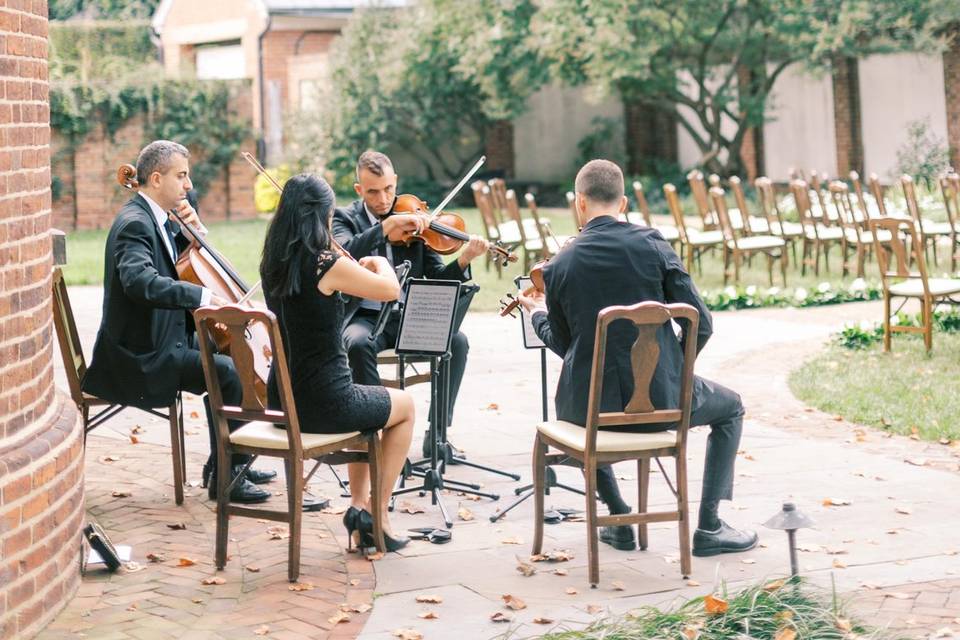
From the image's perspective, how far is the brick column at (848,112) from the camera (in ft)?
92.0

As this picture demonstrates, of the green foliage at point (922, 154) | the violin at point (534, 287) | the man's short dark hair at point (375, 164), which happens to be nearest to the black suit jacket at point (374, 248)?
the man's short dark hair at point (375, 164)

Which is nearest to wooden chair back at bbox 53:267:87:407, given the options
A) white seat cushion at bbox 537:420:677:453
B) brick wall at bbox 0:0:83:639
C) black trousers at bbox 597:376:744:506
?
brick wall at bbox 0:0:83:639

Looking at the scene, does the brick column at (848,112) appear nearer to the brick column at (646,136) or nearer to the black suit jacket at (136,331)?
the brick column at (646,136)

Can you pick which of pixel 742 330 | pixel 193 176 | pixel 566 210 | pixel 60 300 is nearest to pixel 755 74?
pixel 566 210

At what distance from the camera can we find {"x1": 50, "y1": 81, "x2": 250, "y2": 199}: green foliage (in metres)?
28.0

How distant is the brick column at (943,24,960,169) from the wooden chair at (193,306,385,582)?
71.6ft

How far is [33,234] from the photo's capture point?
207 inches

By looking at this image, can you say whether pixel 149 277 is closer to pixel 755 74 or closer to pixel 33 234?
pixel 33 234

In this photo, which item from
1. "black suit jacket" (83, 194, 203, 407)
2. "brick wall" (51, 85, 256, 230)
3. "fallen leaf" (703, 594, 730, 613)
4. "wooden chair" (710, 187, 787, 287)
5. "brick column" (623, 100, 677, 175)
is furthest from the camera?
"brick column" (623, 100, 677, 175)

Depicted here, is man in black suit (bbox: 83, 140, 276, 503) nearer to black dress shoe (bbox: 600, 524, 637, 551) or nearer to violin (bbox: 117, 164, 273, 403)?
violin (bbox: 117, 164, 273, 403)

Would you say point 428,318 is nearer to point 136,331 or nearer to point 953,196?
point 136,331

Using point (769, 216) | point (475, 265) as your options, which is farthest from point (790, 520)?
point (475, 265)

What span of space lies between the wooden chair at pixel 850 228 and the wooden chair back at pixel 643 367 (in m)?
10.5

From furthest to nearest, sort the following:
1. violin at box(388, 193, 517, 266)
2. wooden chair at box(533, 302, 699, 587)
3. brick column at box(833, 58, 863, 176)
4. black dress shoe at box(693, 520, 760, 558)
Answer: brick column at box(833, 58, 863, 176)
violin at box(388, 193, 517, 266)
black dress shoe at box(693, 520, 760, 558)
wooden chair at box(533, 302, 699, 587)
